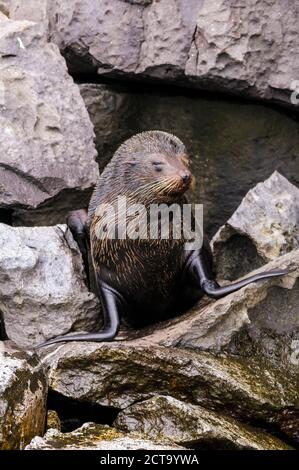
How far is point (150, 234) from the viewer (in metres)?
7.87

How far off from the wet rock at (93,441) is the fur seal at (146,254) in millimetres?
1482

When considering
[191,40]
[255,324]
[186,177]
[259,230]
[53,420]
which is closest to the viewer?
[53,420]

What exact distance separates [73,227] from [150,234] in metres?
0.75

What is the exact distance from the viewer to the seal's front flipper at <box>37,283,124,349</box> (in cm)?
749

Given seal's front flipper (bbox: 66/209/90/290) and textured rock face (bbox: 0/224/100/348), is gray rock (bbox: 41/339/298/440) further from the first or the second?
seal's front flipper (bbox: 66/209/90/290)

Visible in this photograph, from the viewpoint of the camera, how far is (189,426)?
21.1 ft

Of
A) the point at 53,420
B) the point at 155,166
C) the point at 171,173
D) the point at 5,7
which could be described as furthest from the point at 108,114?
the point at 53,420

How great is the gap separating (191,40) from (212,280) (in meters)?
1.86

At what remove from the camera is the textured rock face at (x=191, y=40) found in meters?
8.56

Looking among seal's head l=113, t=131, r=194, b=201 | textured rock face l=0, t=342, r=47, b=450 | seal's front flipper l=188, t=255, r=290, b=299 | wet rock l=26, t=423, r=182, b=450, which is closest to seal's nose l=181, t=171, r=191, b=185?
seal's head l=113, t=131, r=194, b=201

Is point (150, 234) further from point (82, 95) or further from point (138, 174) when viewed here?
point (82, 95)

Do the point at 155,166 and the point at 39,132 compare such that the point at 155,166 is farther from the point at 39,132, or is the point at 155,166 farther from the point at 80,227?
the point at 39,132

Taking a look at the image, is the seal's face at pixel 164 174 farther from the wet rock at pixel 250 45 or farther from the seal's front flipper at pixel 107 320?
the wet rock at pixel 250 45
